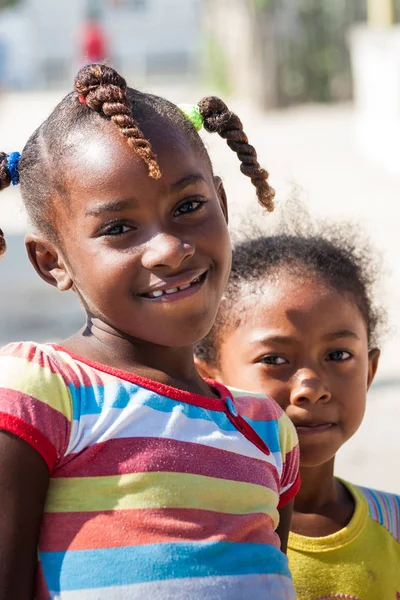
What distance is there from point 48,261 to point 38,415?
41cm

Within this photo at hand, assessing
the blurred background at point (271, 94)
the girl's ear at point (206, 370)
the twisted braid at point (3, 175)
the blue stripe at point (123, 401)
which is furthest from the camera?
the blurred background at point (271, 94)

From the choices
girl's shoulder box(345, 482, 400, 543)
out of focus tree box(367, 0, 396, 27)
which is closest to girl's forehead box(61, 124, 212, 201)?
girl's shoulder box(345, 482, 400, 543)

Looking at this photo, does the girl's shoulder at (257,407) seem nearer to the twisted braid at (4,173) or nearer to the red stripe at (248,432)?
the red stripe at (248,432)

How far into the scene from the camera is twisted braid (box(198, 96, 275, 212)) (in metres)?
2.23

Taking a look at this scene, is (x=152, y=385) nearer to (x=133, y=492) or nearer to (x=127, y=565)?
(x=133, y=492)

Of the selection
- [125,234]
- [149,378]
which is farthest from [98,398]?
[125,234]

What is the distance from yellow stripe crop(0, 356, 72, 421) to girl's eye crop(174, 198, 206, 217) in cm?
38

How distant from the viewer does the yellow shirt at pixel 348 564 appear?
2.60 metres

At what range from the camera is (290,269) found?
276 centimetres

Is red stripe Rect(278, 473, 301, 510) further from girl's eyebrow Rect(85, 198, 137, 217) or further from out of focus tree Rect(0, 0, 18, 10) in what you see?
out of focus tree Rect(0, 0, 18, 10)

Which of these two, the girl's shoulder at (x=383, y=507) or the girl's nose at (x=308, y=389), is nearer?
the girl's nose at (x=308, y=389)

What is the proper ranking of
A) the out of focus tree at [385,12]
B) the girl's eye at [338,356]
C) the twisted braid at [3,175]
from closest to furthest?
the twisted braid at [3,175] → the girl's eye at [338,356] → the out of focus tree at [385,12]

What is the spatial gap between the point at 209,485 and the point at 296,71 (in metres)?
20.8

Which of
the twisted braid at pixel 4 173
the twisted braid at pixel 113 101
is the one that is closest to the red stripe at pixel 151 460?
the twisted braid at pixel 113 101
